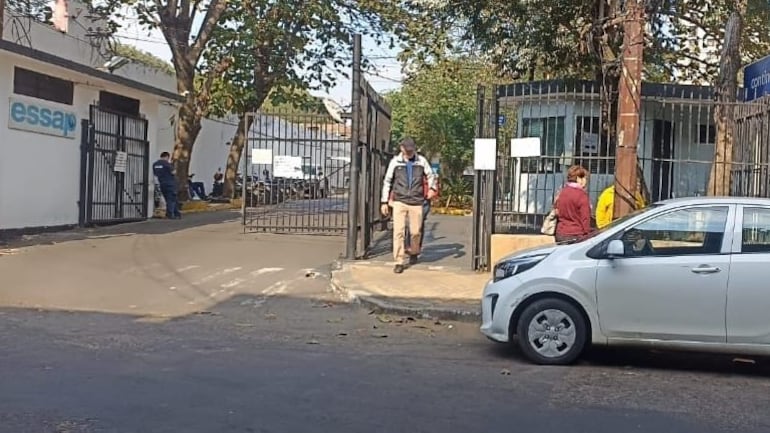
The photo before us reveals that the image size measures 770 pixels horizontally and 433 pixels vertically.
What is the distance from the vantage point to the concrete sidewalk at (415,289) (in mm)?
10797

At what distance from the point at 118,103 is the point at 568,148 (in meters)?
10.5

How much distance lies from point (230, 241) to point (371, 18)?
10343 mm

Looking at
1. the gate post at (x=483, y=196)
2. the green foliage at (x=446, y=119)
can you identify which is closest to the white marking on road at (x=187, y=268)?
the gate post at (x=483, y=196)

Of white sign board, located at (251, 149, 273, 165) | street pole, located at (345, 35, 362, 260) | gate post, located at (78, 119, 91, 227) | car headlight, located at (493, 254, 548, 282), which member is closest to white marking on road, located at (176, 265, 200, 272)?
street pole, located at (345, 35, 362, 260)

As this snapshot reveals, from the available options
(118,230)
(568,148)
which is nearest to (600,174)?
(568,148)

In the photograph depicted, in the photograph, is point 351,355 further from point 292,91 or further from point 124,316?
point 292,91

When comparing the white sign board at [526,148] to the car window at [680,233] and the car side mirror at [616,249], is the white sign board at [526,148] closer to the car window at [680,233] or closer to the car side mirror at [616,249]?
the car window at [680,233]

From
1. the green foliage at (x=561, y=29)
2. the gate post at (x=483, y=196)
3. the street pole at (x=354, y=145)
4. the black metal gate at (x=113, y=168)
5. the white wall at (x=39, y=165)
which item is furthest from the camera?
the black metal gate at (x=113, y=168)

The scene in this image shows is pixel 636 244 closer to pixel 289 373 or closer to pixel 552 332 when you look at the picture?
pixel 552 332

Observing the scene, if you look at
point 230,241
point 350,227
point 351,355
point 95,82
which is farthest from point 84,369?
point 95,82

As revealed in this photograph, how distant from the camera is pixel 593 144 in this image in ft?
49.2

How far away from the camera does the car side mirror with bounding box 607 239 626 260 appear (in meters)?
8.02

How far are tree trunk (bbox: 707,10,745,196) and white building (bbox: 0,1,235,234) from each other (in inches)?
459

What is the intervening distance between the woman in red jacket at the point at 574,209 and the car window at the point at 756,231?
300 centimetres
